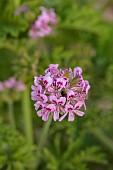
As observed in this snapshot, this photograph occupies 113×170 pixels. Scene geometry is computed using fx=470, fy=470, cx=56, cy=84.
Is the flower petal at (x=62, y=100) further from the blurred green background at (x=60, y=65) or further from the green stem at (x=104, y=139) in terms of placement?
the green stem at (x=104, y=139)

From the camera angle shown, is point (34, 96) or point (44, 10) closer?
point (34, 96)

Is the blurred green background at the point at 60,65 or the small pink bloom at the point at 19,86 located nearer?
the blurred green background at the point at 60,65

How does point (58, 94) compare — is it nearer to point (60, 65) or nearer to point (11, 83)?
point (60, 65)

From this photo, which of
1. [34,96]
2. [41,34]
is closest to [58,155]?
[41,34]

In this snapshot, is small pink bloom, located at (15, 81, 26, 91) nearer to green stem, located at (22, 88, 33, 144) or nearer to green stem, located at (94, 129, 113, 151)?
green stem, located at (22, 88, 33, 144)

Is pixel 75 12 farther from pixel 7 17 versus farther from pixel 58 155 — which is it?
pixel 58 155

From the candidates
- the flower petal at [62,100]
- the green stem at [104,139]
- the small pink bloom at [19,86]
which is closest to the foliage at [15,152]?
the small pink bloom at [19,86]
